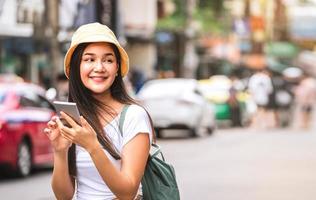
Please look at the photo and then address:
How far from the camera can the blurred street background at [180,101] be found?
1476 centimetres

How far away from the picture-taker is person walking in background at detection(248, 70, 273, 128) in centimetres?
3030

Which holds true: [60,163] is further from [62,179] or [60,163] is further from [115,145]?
[115,145]

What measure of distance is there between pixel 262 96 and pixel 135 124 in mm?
26533

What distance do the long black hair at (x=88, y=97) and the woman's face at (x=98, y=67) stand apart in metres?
0.03

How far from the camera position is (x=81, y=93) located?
13.6 ft

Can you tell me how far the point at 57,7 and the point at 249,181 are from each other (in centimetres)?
1392

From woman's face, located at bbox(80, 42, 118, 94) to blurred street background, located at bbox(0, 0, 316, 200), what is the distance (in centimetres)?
257

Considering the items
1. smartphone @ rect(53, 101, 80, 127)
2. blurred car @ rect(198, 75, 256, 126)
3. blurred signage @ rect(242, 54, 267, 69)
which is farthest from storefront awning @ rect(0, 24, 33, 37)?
blurred signage @ rect(242, 54, 267, 69)

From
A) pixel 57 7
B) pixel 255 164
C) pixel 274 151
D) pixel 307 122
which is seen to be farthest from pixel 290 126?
pixel 255 164

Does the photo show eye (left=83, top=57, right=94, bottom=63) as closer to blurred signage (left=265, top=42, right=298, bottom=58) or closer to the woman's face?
the woman's face

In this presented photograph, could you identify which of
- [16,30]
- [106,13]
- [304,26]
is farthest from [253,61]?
[106,13]

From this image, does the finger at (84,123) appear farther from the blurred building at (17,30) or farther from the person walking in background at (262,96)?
the person walking in background at (262,96)

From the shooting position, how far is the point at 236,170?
16.7m

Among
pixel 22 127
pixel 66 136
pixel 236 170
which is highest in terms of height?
pixel 66 136
